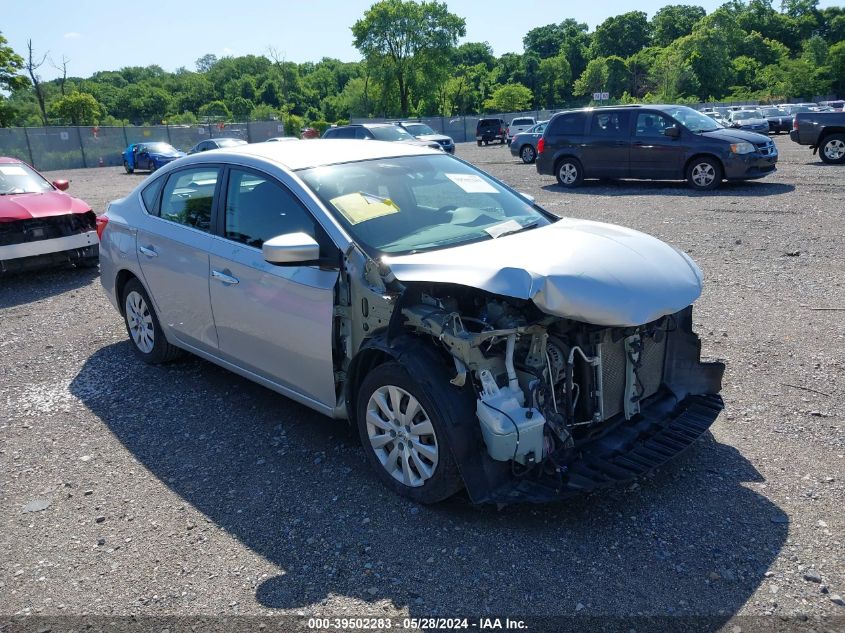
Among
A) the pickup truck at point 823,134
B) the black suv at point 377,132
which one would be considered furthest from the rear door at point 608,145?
the black suv at point 377,132

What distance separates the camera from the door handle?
4465 mm

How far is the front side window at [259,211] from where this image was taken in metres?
4.18

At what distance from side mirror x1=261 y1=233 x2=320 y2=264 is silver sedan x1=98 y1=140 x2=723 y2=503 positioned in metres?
0.01

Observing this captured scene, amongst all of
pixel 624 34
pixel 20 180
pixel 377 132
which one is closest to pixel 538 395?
pixel 20 180

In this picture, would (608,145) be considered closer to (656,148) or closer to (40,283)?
(656,148)

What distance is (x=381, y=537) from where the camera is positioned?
3473 millimetres

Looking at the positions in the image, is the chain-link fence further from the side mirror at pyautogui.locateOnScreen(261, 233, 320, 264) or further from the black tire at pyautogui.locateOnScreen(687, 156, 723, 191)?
the side mirror at pyautogui.locateOnScreen(261, 233, 320, 264)

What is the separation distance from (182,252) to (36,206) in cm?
543

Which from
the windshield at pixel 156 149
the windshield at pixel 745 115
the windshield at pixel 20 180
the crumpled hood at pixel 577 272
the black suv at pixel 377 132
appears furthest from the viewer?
the windshield at pixel 745 115

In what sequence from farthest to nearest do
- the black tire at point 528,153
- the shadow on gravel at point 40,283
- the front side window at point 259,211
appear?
1. the black tire at point 528,153
2. the shadow on gravel at point 40,283
3. the front side window at point 259,211

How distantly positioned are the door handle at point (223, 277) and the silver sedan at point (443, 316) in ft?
0.05

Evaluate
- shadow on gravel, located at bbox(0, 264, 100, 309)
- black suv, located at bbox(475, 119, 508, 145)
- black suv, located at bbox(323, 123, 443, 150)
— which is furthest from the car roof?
black suv, located at bbox(475, 119, 508, 145)

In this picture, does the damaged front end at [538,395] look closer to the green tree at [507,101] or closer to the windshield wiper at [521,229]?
the windshield wiper at [521,229]

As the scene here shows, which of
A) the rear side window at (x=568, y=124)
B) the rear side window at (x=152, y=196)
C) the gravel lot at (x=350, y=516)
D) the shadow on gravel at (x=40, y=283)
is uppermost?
the rear side window at (x=568, y=124)
